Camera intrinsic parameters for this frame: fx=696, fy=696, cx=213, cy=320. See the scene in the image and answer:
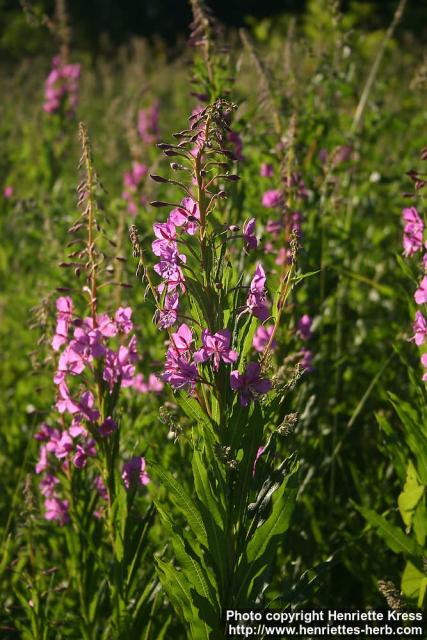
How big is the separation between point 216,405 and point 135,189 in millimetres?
3198

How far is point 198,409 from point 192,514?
23cm

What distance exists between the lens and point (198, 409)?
5.08 feet

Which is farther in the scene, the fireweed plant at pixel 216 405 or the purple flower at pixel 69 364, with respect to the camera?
the purple flower at pixel 69 364

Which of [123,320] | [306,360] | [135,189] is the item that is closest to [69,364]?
[123,320]

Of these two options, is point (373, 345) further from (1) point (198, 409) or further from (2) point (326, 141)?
(1) point (198, 409)

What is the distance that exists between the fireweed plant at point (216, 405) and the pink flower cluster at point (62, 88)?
3.66m

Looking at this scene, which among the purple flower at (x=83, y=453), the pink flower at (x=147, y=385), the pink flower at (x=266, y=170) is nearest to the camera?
the purple flower at (x=83, y=453)

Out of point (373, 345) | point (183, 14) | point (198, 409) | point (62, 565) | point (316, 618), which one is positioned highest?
point (183, 14)

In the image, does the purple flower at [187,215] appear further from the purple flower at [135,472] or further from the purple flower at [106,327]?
the purple flower at [135,472]

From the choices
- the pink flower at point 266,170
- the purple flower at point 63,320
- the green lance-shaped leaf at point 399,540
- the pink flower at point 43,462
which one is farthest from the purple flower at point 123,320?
the pink flower at point 266,170

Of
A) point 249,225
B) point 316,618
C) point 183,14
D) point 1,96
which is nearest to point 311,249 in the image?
point 249,225

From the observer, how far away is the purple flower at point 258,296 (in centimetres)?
151

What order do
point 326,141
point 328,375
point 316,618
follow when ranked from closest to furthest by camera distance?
point 316,618
point 328,375
point 326,141

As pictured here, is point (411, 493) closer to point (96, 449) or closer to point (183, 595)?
point (183, 595)
